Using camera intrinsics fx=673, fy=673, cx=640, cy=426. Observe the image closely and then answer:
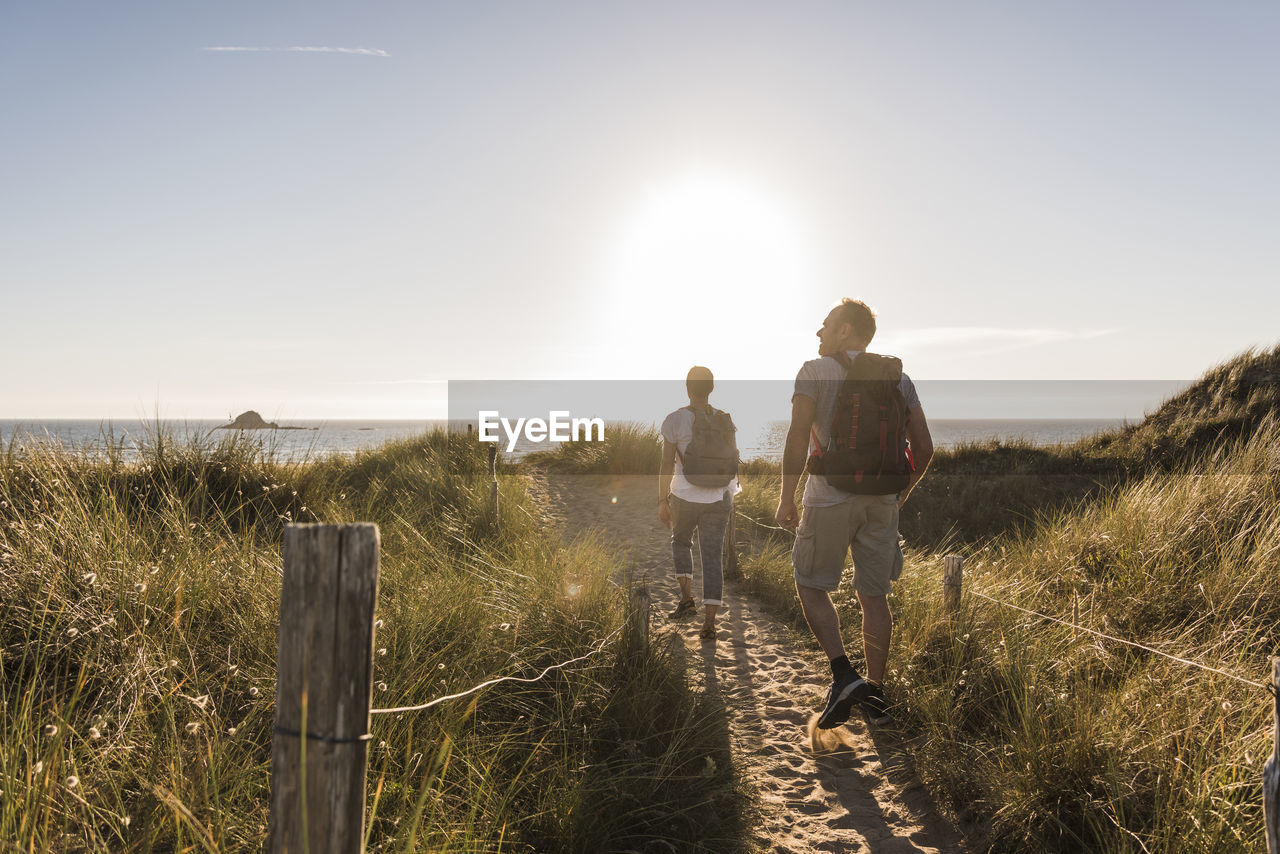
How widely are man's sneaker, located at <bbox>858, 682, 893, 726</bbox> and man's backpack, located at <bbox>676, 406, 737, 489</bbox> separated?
2290 mm

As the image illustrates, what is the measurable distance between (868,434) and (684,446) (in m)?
2.27

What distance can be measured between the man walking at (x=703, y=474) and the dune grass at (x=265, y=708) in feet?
3.36

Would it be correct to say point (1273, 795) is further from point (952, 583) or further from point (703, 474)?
point (703, 474)

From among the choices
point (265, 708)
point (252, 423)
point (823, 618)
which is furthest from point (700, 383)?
point (252, 423)

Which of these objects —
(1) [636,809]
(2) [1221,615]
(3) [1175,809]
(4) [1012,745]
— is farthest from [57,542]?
(2) [1221,615]

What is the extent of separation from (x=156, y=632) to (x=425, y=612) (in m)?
1.27

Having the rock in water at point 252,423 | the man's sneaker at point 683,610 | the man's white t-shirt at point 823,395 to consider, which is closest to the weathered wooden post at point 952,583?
the man's white t-shirt at point 823,395

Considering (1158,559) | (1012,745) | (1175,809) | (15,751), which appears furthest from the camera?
(1158,559)

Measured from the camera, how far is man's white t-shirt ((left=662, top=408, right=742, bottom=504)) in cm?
580

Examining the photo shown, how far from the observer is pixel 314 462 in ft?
30.1

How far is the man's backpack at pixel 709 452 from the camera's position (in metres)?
5.72

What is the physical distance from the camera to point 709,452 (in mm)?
5719

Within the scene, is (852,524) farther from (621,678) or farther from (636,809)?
(636,809)

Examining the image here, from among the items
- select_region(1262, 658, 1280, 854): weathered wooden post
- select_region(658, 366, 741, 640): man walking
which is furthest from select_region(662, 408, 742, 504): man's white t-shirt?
select_region(1262, 658, 1280, 854): weathered wooden post
